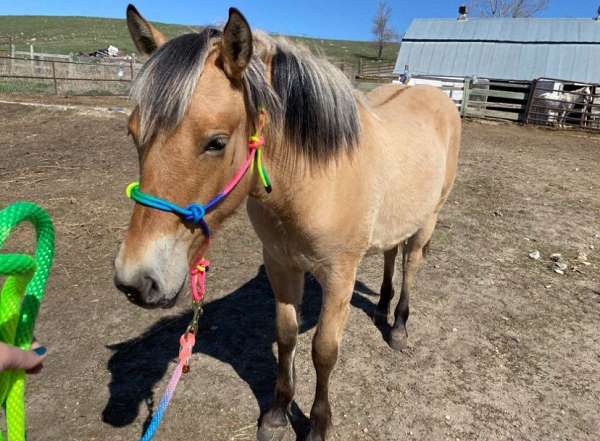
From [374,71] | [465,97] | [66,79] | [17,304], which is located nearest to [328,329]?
[17,304]

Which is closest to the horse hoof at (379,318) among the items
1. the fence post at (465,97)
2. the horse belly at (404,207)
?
the horse belly at (404,207)

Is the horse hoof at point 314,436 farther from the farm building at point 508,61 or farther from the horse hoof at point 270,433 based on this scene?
the farm building at point 508,61

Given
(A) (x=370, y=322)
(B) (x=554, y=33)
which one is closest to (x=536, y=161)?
(A) (x=370, y=322)

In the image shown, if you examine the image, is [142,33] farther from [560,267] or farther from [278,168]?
[560,267]

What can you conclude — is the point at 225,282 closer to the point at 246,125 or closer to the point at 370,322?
the point at 370,322

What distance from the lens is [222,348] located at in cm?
307

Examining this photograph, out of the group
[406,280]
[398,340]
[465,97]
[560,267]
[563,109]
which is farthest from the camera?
[465,97]

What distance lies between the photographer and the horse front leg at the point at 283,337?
239cm

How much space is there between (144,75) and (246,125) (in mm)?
384

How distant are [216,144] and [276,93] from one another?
40 centimetres

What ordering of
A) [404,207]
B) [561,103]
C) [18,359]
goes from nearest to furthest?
[18,359] → [404,207] → [561,103]

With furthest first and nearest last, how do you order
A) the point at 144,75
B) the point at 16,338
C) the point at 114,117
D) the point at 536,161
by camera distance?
the point at 114,117
the point at 536,161
the point at 144,75
the point at 16,338

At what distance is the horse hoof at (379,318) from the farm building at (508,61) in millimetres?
14541

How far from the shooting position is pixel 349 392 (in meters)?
2.73
